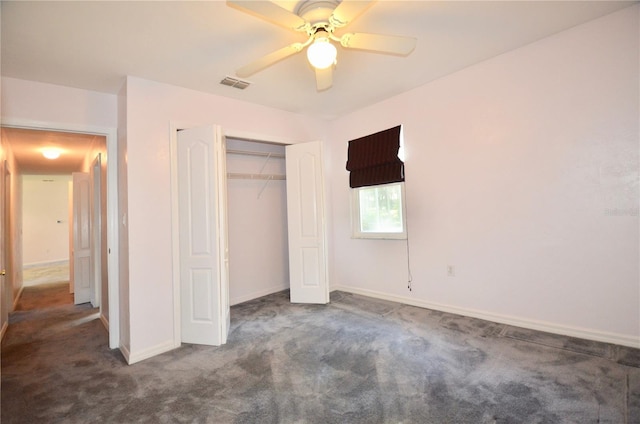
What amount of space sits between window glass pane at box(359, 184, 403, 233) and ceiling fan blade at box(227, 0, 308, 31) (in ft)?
8.52

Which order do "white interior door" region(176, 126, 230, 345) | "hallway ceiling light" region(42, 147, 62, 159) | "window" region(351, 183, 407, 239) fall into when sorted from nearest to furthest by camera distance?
"white interior door" region(176, 126, 230, 345), "window" region(351, 183, 407, 239), "hallway ceiling light" region(42, 147, 62, 159)

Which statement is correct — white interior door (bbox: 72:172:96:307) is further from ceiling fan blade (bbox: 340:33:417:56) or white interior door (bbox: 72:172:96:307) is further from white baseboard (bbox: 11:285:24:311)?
ceiling fan blade (bbox: 340:33:417:56)

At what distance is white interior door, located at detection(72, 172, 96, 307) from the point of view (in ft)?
15.5

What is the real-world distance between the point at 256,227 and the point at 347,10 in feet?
11.0

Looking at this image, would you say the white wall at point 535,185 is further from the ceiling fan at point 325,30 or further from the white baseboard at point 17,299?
the white baseboard at point 17,299

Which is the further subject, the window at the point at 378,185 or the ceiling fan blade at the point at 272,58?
the window at the point at 378,185

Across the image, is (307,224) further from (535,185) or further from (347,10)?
(347,10)

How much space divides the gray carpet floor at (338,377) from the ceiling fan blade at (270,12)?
2422 mm

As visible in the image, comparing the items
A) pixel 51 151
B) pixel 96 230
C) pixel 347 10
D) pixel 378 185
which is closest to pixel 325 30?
pixel 347 10

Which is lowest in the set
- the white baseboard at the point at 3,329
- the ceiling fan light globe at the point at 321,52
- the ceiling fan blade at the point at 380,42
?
the white baseboard at the point at 3,329

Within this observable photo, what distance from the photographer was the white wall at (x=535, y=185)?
7.97 feet

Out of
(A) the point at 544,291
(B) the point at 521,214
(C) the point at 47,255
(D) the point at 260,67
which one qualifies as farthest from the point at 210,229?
(C) the point at 47,255

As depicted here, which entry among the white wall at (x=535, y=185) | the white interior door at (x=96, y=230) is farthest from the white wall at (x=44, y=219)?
the white wall at (x=535, y=185)

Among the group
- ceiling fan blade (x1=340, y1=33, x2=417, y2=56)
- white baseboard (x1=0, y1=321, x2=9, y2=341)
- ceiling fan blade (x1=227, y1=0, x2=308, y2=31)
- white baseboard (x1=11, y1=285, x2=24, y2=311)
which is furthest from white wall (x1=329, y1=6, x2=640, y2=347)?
white baseboard (x1=11, y1=285, x2=24, y2=311)
